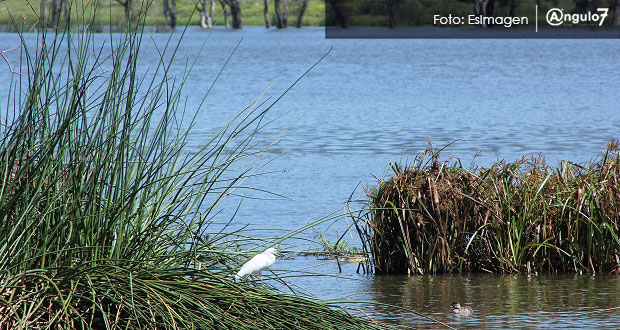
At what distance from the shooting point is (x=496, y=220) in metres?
7.67

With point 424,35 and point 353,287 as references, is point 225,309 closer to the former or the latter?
point 353,287

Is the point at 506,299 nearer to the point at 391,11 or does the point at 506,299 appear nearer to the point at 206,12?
the point at 206,12

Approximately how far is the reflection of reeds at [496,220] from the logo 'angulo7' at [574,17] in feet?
250

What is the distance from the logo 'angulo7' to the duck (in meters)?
77.6

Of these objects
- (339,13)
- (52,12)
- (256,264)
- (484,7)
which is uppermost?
(339,13)

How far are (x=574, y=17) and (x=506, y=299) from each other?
285 ft

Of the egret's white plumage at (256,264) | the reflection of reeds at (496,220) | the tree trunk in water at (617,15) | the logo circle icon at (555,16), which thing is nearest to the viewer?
the egret's white plumage at (256,264)

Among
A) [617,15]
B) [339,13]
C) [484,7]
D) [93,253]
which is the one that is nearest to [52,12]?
[93,253]

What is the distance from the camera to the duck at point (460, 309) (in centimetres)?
669

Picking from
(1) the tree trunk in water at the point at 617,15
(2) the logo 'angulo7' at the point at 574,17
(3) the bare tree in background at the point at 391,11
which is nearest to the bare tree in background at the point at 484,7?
(2) the logo 'angulo7' at the point at 574,17

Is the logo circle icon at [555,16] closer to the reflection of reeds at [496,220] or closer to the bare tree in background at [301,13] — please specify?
the bare tree in background at [301,13]

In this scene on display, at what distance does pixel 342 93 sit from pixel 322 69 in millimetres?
14156

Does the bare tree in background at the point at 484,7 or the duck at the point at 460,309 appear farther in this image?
the bare tree in background at the point at 484,7

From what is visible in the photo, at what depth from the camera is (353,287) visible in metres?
7.93
